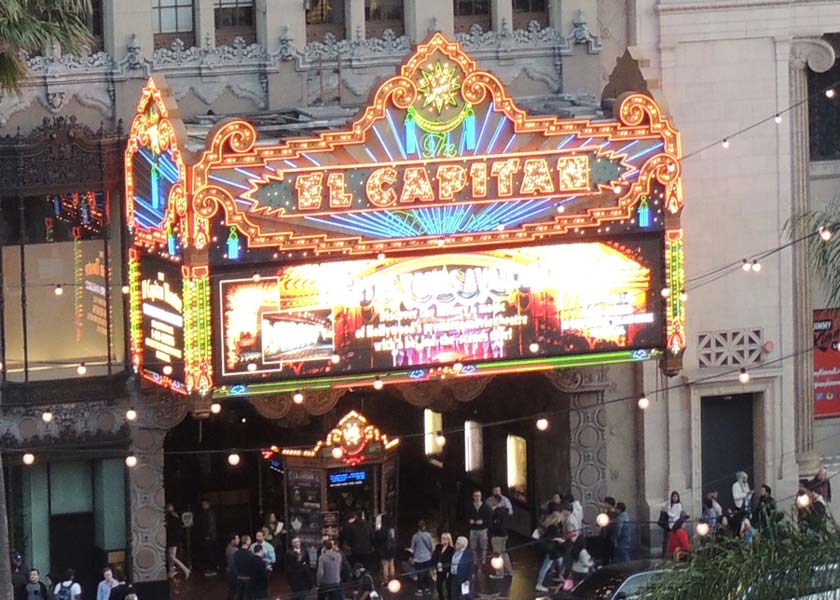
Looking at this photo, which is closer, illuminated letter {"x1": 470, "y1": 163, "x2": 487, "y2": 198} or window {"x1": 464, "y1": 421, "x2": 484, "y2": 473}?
illuminated letter {"x1": 470, "y1": 163, "x2": 487, "y2": 198}

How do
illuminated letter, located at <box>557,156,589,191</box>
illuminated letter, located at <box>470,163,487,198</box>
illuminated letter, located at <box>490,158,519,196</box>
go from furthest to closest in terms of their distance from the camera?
illuminated letter, located at <box>557,156,589,191</box>, illuminated letter, located at <box>490,158,519,196</box>, illuminated letter, located at <box>470,163,487,198</box>

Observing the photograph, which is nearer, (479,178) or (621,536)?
(479,178)

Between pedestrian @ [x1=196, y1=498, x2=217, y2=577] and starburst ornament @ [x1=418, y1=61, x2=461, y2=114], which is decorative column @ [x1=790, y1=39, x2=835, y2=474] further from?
pedestrian @ [x1=196, y1=498, x2=217, y2=577]

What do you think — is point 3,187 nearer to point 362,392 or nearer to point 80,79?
point 80,79

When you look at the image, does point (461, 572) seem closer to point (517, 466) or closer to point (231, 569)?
point (231, 569)

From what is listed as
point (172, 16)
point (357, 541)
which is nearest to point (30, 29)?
point (172, 16)

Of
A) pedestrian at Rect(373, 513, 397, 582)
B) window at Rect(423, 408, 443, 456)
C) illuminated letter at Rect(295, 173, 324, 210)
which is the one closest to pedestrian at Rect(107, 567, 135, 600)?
pedestrian at Rect(373, 513, 397, 582)

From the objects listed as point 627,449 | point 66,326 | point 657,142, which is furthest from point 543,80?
point 66,326

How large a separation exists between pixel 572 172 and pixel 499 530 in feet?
21.7

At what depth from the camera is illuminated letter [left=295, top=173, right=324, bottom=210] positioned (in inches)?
1510

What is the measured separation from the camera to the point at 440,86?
38938 mm

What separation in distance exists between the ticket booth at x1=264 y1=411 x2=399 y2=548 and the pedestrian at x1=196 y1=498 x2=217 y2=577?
1369 millimetres

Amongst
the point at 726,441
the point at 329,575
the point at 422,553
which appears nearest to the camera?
the point at 329,575

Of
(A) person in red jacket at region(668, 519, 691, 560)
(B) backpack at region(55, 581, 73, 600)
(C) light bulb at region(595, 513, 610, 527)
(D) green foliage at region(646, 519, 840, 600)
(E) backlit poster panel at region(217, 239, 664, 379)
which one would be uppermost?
(E) backlit poster panel at region(217, 239, 664, 379)
